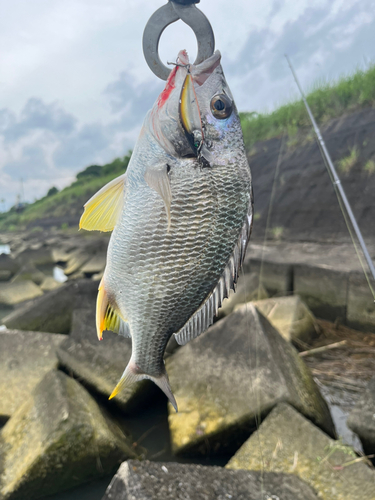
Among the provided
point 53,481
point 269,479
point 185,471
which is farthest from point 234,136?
point 53,481

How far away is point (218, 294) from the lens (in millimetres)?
949

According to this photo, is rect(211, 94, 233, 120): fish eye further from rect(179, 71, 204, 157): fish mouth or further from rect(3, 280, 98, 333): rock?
rect(3, 280, 98, 333): rock

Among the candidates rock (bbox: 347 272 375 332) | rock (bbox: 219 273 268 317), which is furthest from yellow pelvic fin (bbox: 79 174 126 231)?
rock (bbox: 347 272 375 332)

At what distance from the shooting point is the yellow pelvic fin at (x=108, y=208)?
0.99 meters

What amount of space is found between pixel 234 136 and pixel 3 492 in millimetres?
2386

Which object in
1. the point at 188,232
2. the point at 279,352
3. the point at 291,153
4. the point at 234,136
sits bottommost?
the point at 279,352

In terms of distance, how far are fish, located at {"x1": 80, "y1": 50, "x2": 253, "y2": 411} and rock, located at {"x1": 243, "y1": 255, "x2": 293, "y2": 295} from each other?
4.62m

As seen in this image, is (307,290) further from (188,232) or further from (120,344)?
(188,232)

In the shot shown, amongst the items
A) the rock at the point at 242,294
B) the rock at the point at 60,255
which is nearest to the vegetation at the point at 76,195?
the rock at the point at 60,255

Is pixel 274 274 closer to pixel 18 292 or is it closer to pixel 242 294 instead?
pixel 242 294

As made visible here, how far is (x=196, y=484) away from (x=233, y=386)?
0.91 meters

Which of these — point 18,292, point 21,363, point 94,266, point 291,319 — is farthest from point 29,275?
point 291,319

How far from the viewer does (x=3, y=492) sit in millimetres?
1933

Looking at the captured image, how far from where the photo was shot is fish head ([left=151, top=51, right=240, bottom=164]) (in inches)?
35.1
